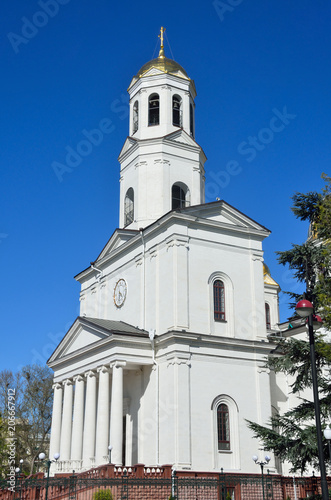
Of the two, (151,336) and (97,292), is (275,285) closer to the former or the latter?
(97,292)

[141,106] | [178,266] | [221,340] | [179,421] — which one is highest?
[141,106]

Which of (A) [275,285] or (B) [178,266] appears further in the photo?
(A) [275,285]

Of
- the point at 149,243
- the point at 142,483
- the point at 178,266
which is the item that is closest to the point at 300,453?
the point at 142,483

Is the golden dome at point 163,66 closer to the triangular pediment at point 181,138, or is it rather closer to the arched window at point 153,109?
the arched window at point 153,109

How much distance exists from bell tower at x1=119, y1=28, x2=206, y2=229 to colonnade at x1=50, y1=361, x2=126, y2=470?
972 centimetres

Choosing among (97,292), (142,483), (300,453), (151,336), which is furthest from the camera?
(97,292)

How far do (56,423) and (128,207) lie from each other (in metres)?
13.9

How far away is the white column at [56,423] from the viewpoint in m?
33.1

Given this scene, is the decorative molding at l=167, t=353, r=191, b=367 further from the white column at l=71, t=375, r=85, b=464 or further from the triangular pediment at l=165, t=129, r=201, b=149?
the triangular pediment at l=165, t=129, r=201, b=149

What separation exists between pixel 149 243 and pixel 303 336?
11.4m

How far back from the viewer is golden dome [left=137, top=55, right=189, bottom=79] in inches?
1471

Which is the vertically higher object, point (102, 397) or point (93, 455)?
point (102, 397)

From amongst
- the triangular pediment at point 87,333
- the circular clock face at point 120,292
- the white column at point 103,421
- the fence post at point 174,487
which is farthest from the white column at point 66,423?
the fence post at point 174,487

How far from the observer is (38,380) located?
55219mm
